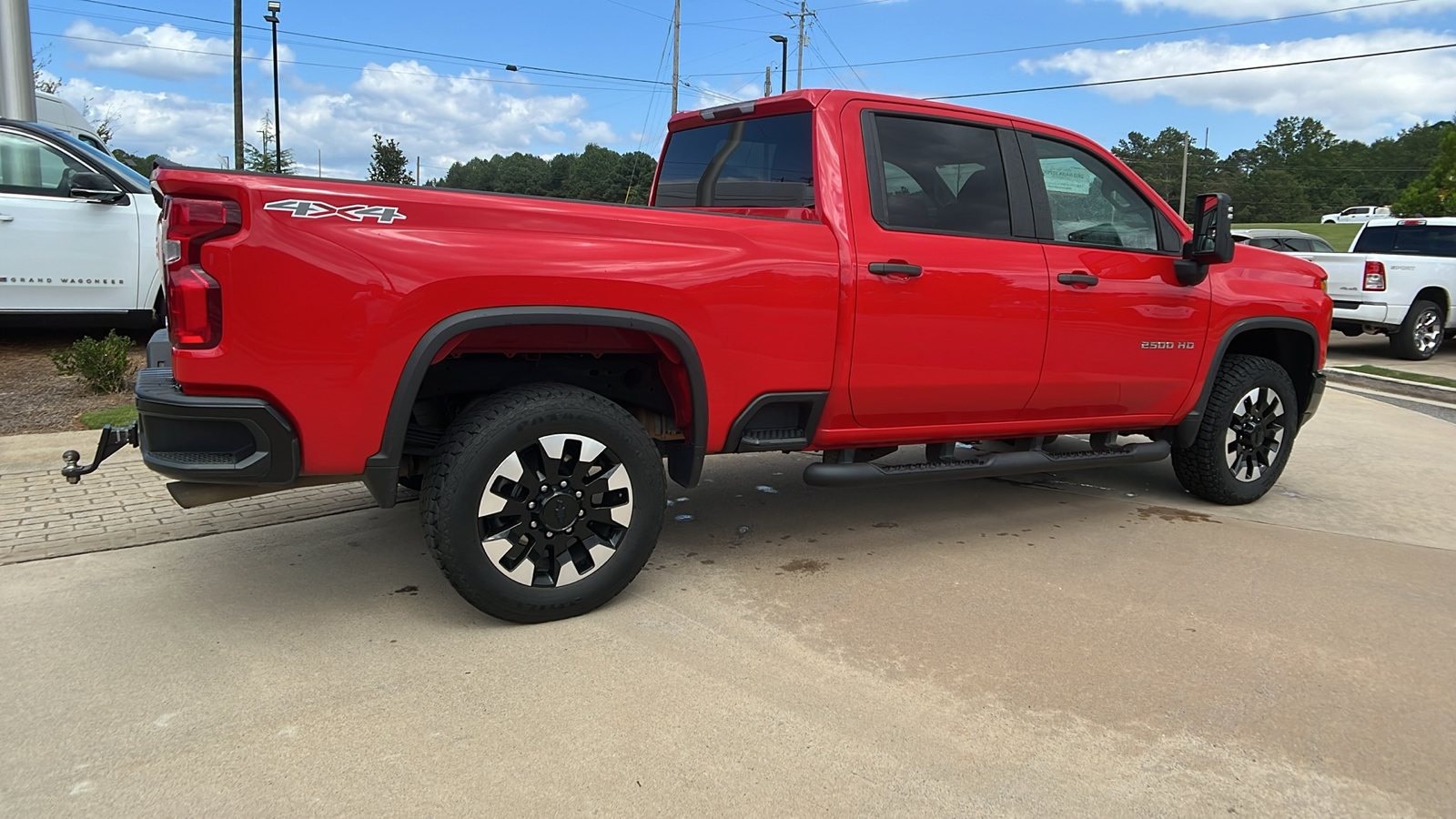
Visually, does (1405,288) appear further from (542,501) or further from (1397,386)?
(542,501)

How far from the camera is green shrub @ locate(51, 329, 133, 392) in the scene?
276 inches

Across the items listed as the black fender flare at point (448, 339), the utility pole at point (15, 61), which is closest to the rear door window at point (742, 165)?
the black fender flare at point (448, 339)

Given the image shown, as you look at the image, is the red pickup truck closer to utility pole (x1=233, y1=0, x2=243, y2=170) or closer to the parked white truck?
the parked white truck

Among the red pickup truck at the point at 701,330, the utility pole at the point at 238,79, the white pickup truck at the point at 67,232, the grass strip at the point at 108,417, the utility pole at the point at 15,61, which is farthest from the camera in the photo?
the utility pole at the point at 238,79

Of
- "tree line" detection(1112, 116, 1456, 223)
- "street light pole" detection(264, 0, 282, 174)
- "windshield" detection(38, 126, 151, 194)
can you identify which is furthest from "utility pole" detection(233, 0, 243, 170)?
"tree line" detection(1112, 116, 1456, 223)

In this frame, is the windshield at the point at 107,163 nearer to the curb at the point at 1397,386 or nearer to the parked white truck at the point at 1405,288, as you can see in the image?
the curb at the point at 1397,386

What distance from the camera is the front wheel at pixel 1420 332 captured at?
13.2m

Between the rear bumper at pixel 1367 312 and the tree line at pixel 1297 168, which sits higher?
the tree line at pixel 1297 168

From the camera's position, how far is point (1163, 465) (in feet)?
21.7

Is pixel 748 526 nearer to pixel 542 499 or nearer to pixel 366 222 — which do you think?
pixel 542 499

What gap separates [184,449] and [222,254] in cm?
61

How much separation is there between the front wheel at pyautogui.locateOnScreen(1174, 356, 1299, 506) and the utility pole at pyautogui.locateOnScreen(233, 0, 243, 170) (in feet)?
89.3

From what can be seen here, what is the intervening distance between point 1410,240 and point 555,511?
14.7 metres

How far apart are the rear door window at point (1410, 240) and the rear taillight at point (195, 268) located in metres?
15.3
